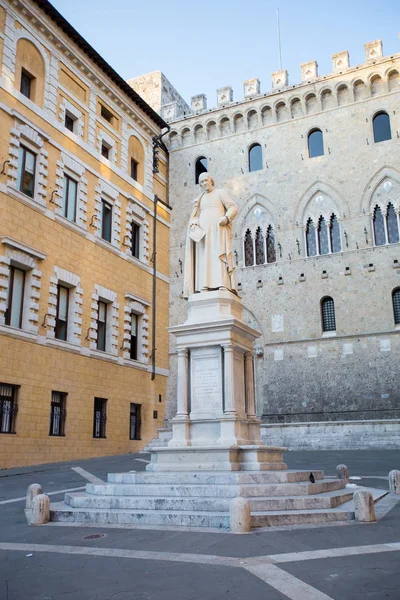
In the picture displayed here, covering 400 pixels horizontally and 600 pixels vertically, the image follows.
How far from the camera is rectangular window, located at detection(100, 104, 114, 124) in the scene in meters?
26.2

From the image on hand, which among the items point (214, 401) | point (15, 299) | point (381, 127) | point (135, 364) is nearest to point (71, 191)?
point (15, 299)

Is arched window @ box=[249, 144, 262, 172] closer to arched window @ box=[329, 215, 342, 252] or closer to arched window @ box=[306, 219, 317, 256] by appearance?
arched window @ box=[306, 219, 317, 256]

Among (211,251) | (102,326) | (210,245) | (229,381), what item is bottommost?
(229,381)

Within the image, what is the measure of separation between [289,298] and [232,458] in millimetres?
19266

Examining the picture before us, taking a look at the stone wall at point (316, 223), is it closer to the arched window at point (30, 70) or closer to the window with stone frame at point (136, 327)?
the window with stone frame at point (136, 327)

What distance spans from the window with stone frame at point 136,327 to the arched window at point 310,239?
28.0 ft

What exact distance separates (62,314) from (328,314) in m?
12.9

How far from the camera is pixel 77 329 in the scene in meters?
21.9

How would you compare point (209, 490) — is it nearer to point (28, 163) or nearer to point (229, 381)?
point (229, 381)

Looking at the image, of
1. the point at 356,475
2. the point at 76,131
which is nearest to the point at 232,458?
the point at 356,475

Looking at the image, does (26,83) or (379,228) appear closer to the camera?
(26,83)

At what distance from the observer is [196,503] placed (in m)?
8.49

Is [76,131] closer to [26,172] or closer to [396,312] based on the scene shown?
[26,172]

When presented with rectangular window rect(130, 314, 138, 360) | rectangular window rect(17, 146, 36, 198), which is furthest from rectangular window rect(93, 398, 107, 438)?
rectangular window rect(17, 146, 36, 198)
